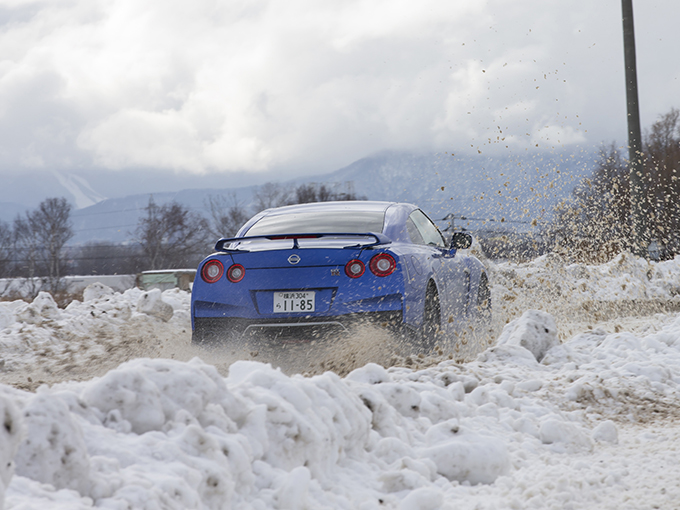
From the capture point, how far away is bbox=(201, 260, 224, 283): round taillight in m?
5.43

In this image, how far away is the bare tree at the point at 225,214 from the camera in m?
68.9

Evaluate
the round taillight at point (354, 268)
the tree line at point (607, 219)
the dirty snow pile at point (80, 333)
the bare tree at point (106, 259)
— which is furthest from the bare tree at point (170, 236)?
the round taillight at point (354, 268)

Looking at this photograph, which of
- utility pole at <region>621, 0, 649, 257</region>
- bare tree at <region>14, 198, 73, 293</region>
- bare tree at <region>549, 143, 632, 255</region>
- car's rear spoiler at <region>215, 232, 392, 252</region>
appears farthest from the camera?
bare tree at <region>14, 198, 73, 293</region>

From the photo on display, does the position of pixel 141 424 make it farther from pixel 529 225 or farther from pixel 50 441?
pixel 529 225

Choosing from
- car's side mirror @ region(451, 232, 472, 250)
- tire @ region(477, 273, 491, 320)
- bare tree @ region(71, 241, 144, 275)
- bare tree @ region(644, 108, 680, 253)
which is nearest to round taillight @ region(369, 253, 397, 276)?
car's side mirror @ region(451, 232, 472, 250)

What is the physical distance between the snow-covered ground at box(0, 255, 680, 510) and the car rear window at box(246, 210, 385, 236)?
1111 millimetres

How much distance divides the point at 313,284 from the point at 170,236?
56291 millimetres

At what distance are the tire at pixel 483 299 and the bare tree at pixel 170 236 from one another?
51.6 m

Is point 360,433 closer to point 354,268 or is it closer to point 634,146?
point 354,268

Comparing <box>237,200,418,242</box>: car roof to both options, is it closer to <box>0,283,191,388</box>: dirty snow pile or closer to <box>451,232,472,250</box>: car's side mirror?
<box>451,232,472,250</box>: car's side mirror

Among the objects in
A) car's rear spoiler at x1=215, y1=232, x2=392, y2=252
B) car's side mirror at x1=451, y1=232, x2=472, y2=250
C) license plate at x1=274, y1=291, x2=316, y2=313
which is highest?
car's rear spoiler at x1=215, y1=232, x2=392, y2=252

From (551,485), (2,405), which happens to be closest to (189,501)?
(2,405)

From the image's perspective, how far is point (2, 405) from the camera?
1486mm

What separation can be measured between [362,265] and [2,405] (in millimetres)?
3854
